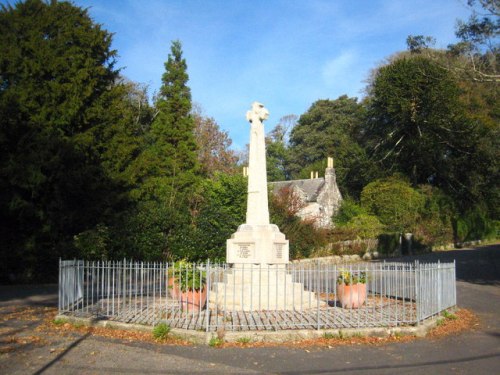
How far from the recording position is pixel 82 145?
843 inches

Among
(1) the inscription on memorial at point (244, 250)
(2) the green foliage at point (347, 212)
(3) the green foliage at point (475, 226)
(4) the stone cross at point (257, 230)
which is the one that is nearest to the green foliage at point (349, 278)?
(4) the stone cross at point (257, 230)

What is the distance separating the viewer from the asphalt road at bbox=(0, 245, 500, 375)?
704 centimetres

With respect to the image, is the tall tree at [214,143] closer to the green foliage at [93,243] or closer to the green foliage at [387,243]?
the green foliage at [387,243]

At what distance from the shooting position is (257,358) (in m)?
7.69

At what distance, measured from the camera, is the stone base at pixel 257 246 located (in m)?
12.2

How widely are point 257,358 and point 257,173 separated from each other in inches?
238

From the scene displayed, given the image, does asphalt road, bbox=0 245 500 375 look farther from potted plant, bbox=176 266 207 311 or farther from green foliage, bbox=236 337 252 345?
potted plant, bbox=176 266 207 311

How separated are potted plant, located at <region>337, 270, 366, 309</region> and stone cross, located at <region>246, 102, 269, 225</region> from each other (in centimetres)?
245

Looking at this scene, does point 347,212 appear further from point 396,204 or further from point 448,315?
point 448,315

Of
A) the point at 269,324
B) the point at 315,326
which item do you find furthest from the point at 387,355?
the point at 269,324

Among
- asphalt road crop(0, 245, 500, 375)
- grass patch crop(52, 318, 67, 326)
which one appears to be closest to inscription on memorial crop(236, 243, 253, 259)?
asphalt road crop(0, 245, 500, 375)

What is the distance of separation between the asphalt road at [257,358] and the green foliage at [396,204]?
92.4 ft

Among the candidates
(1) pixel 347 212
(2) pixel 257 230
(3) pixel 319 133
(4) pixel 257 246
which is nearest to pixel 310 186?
(1) pixel 347 212

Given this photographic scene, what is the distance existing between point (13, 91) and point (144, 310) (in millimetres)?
12387
